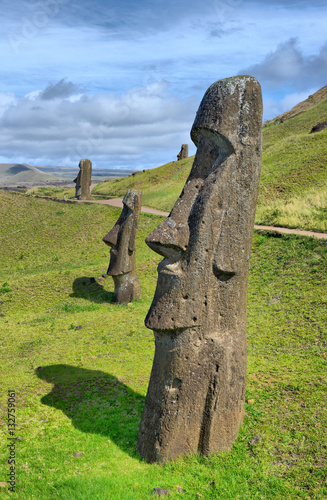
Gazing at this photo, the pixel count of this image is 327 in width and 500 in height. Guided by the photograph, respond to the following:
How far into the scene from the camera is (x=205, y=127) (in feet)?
21.5

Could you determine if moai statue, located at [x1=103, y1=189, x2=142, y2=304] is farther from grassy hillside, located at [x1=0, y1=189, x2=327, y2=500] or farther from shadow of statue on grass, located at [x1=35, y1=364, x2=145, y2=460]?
shadow of statue on grass, located at [x1=35, y1=364, x2=145, y2=460]

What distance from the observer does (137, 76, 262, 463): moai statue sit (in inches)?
255

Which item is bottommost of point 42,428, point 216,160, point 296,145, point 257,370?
point 42,428

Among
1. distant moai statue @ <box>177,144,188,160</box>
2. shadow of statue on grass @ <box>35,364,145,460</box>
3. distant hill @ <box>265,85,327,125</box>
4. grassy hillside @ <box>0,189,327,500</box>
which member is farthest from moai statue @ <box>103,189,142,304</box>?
distant hill @ <box>265,85,327,125</box>

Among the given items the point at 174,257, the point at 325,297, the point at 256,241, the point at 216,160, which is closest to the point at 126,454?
the point at 174,257

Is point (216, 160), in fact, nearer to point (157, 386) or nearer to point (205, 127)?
point (205, 127)

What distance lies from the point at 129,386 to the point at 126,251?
791cm

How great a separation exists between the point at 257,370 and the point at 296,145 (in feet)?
114

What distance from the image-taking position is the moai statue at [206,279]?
6465 millimetres

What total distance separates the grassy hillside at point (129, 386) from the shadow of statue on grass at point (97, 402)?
0.08ft

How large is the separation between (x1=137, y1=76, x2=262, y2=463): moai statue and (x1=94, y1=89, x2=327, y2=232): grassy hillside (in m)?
14.8

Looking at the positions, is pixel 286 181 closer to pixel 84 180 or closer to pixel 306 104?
pixel 84 180

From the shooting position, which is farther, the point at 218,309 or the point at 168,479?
the point at 218,309

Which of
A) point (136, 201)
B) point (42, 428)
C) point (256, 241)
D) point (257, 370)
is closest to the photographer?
point (42, 428)
